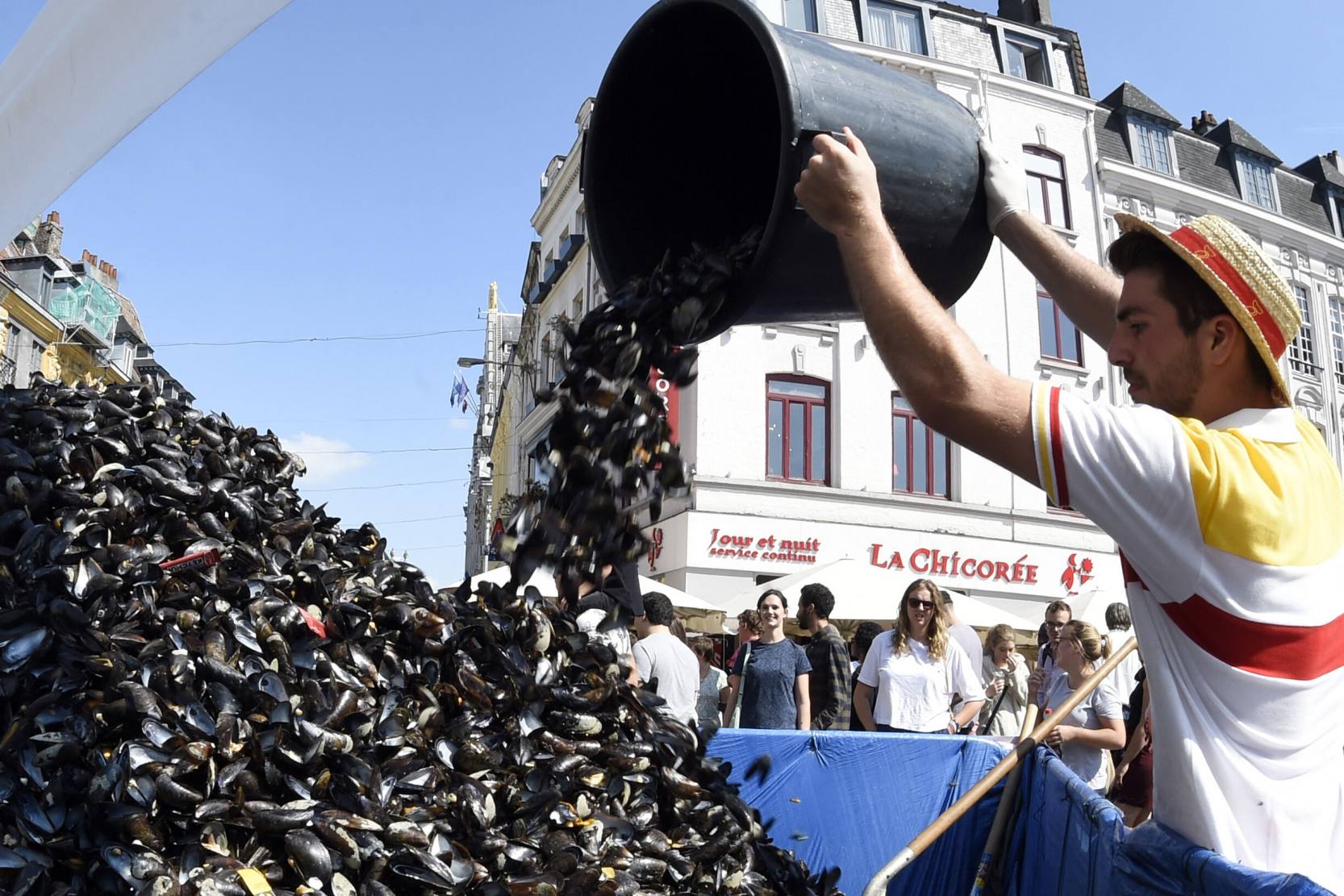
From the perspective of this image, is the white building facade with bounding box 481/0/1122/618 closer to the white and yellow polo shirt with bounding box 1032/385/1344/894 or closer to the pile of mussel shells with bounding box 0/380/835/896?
the pile of mussel shells with bounding box 0/380/835/896

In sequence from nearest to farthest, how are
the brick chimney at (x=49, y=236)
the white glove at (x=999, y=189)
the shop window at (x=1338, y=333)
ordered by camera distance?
the white glove at (x=999, y=189) → the shop window at (x=1338, y=333) → the brick chimney at (x=49, y=236)

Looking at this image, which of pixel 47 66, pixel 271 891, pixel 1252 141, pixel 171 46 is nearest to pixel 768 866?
pixel 271 891

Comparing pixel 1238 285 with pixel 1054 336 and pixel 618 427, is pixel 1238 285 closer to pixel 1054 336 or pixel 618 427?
pixel 618 427

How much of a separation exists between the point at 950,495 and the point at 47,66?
19166mm

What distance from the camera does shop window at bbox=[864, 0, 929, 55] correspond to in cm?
2178

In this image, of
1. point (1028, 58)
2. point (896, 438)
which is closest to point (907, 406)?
point (896, 438)

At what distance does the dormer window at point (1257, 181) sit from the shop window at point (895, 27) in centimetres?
1065

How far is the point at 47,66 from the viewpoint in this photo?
111 inches

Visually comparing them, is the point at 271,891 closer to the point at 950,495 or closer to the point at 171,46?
the point at 171,46

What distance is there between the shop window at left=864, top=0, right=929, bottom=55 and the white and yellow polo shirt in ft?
72.2

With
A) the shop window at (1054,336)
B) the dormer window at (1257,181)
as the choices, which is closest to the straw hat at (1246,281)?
the shop window at (1054,336)

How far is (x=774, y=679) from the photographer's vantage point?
19.5 feet

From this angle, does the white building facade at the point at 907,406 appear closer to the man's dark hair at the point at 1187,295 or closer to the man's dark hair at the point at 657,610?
the man's dark hair at the point at 657,610

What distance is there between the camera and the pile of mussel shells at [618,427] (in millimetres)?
2408
